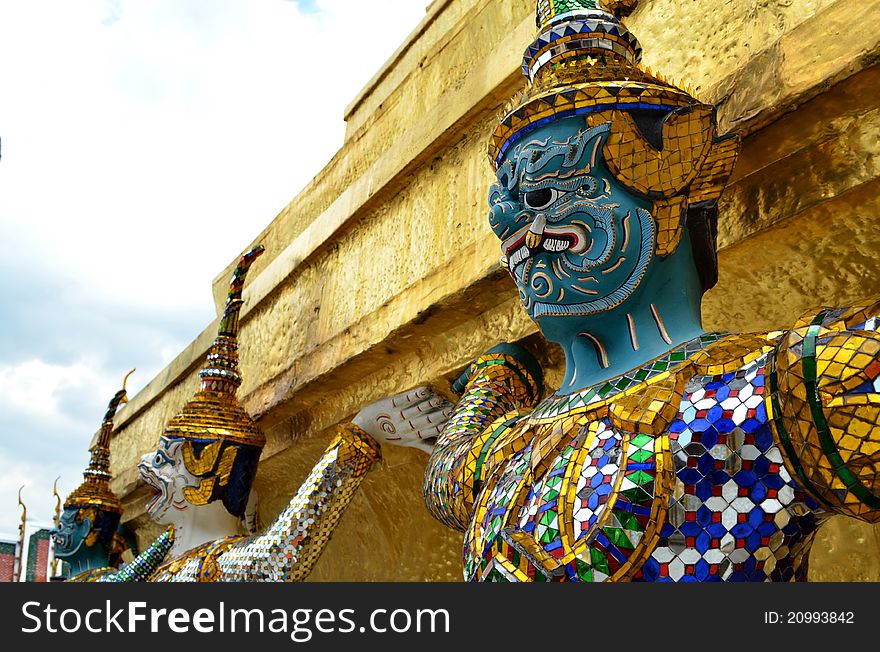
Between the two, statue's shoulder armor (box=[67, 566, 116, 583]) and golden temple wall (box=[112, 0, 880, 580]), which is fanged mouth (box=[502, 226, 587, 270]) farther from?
statue's shoulder armor (box=[67, 566, 116, 583])

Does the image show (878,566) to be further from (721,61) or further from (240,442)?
(240,442)

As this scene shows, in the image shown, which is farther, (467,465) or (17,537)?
(17,537)

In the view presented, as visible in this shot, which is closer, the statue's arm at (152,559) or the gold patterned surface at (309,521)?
the gold patterned surface at (309,521)

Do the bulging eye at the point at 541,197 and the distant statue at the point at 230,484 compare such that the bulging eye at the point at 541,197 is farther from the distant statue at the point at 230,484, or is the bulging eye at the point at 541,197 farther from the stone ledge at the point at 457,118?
the distant statue at the point at 230,484

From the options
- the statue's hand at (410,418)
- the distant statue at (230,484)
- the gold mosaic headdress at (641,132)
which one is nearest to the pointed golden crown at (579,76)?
the gold mosaic headdress at (641,132)

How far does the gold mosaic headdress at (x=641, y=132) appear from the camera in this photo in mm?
1566

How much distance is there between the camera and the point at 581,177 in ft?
5.15

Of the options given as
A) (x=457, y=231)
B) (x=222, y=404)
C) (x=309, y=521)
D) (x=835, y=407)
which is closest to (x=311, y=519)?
(x=309, y=521)

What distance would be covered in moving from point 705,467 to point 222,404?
6.71ft

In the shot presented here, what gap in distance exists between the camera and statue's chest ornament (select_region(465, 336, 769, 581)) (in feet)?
4.33

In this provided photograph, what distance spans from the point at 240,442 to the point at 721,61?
6.08 feet

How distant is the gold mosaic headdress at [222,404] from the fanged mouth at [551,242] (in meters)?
1.66

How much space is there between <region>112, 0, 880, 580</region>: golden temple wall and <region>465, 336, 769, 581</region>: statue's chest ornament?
0.45m
